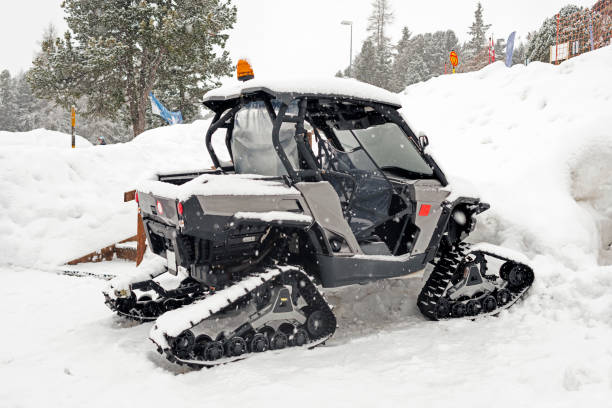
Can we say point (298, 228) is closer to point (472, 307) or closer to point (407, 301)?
point (407, 301)

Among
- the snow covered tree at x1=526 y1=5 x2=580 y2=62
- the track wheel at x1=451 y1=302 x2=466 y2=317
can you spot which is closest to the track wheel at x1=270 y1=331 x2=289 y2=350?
the track wheel at x1=451 y1=302 x2=466 y2=317

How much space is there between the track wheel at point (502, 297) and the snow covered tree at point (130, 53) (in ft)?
63.9

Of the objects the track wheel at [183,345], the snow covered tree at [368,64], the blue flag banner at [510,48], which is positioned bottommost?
the track wheel at [183,345]

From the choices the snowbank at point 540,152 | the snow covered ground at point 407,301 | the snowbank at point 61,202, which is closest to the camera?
the snow covered ground at point 407,301

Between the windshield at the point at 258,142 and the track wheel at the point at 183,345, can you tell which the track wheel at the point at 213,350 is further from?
the windshield at the point at 258,142

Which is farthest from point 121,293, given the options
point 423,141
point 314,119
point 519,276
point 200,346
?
point 519,276

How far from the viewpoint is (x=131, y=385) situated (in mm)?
3463

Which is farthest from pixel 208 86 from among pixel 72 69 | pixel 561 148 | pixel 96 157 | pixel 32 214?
pixel 561 148

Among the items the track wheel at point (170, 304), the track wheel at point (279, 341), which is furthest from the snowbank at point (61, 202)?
the track wheel at point (279, 341)

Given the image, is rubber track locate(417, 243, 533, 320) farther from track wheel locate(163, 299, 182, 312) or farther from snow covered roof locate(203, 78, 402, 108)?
track wheel locate(163, 299, 182, 312)

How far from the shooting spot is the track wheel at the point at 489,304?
499 cm

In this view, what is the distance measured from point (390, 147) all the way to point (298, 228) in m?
1.78

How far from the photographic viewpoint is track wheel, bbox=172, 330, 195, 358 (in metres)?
3.59

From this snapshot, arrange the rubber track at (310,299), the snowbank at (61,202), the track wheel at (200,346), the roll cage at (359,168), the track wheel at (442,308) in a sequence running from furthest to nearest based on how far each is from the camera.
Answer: the snowbank at (61,202) < the track wheel at (442,308) < the roll cage at (359,168) < the rubber track at (310,299) < the track wheel at (200,346)
